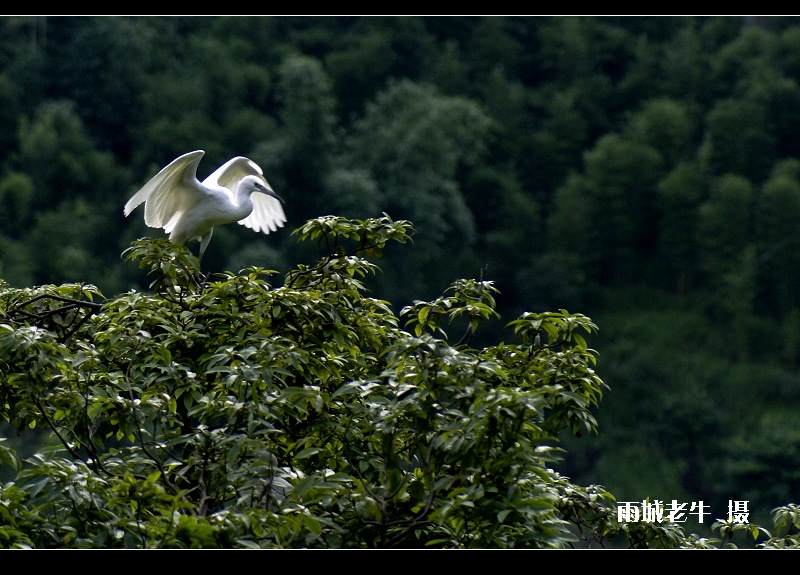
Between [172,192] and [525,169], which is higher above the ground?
[525,169]

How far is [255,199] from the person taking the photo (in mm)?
9109

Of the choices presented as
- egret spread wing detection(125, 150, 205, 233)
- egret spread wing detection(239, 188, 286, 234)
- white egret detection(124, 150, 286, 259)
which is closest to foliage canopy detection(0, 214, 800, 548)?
egret spread wing detection(125, 150, 205, 233)

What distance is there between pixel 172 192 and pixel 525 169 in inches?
1334

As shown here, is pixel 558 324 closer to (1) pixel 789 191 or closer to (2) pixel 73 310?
(2) pixel 73 310

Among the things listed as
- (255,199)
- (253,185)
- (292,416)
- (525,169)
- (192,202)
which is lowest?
(292,416)

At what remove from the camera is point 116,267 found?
32469 mm

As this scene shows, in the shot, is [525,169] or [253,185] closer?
[253,185]

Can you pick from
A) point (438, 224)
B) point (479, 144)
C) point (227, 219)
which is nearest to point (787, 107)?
point (479, 144)

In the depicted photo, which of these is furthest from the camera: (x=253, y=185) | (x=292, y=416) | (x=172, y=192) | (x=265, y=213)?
(x=265, y=213)

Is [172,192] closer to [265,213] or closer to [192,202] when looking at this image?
[192,202]

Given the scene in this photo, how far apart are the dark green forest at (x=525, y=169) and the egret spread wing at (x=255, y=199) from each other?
2016 centimetres

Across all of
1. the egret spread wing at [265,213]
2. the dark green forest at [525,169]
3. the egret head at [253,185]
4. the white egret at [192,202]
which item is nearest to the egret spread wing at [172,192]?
the white egret at [192,202]

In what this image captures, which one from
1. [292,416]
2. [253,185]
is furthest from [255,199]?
[292,416]

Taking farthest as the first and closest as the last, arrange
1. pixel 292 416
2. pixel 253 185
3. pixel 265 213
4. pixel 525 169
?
pixel 525 169
pixel 265 213
pixel 253 185
pixel 292 416
